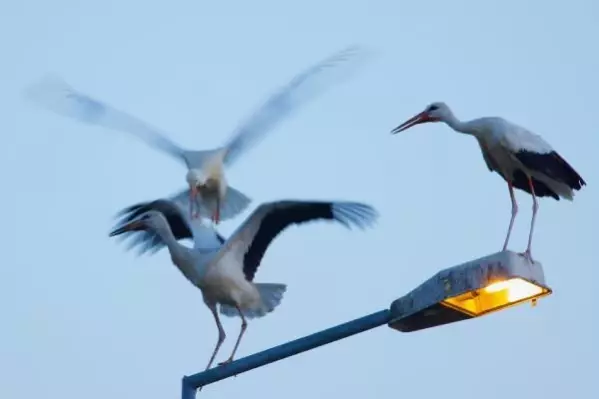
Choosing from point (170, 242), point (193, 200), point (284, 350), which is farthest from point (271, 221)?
point (284, 350)

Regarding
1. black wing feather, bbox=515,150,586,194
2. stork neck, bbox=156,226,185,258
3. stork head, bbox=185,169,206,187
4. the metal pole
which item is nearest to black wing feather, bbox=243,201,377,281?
stork neck, bbox=156,226,185,258

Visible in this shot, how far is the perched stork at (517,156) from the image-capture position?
34.2ft

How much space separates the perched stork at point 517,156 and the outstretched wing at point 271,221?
785 millimetres

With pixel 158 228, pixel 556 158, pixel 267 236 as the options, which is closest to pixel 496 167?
pixel 556 158

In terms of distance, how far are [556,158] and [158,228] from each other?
3.16 metres

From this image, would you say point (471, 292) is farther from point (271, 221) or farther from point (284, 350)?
point (271, 221)

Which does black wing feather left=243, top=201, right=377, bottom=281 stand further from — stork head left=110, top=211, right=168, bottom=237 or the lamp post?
the lamp post

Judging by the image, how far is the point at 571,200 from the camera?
1052 centimetres

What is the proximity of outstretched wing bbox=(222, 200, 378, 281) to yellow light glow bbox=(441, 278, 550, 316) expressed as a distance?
4118mm

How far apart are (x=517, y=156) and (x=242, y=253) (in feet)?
7.70

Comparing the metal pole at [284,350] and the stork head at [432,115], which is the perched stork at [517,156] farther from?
the metal pole at [284,350]

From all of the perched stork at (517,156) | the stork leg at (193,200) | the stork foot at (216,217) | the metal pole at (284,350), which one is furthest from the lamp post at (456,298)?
the stork foot at (216,217)

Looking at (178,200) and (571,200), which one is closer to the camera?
(571,200)

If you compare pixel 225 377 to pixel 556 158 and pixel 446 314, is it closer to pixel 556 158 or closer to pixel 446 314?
pixel 446 314
